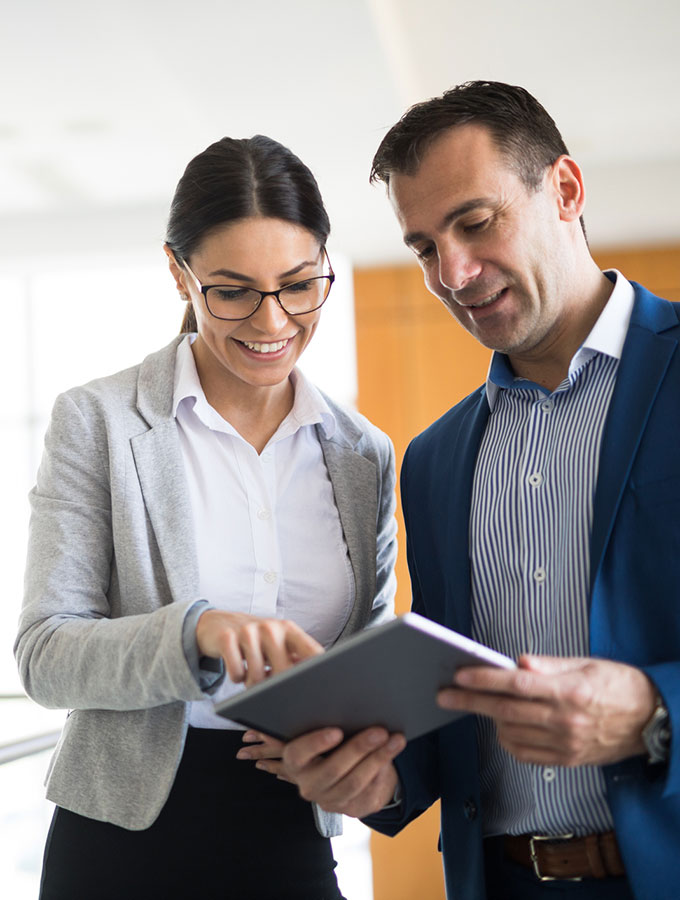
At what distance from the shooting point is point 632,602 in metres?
1.34

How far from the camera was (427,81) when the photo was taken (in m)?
5.32

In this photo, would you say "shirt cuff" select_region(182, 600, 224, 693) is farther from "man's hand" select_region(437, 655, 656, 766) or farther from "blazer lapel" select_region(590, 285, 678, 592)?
"blazer lapel" select_region(590, 285, 678, 592)

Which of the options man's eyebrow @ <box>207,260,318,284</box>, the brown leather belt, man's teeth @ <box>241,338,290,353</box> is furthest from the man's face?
the brown leather belt

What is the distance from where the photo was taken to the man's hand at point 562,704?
1130mm

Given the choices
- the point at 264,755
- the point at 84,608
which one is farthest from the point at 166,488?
the point at 264,755

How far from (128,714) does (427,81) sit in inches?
179

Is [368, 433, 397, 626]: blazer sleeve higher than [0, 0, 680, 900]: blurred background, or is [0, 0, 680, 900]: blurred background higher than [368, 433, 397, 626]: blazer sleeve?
[0, 0, 680, 900]: blurred background

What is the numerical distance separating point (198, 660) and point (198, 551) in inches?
13.7

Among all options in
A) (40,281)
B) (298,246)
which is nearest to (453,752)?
(298,246)

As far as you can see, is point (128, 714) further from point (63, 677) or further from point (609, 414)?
point (609, 414)

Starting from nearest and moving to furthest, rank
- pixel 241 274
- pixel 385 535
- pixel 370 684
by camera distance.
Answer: pixel 370 684 < pixel 241 274 < pixel 385 535

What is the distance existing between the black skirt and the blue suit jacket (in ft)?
0.54

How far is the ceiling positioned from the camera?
13.6 ft

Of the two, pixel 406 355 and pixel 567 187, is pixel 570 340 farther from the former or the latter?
pixel 406 355
